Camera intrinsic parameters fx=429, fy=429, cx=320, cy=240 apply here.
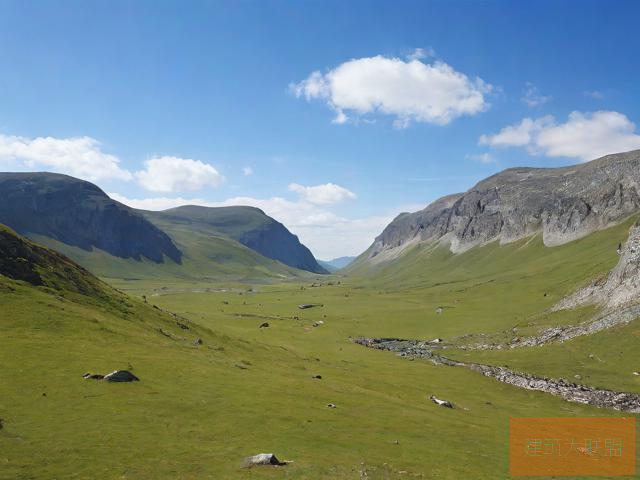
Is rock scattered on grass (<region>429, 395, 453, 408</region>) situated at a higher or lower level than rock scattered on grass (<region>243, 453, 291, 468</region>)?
lower

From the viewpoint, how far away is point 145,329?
63.6m

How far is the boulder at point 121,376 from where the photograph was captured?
1519 inches

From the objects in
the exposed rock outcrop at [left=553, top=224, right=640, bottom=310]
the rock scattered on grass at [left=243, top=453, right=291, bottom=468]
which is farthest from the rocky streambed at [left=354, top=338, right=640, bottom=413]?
the rock scattered on grass at [left=243, top=453, right=291, bottom=468]

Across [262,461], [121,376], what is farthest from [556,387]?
[121,376]

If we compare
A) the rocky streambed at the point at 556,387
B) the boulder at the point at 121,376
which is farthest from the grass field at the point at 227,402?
the rocky streambed at the point at 556,387

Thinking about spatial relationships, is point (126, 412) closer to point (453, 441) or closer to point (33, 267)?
point (453, 441)

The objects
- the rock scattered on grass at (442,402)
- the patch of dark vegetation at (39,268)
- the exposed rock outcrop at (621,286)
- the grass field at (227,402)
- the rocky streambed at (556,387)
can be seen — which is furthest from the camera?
the exposed rock outcrop at (621,286)

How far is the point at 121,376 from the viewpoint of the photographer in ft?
128

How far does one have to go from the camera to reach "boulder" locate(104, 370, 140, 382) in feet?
127

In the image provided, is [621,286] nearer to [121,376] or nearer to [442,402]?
[442,402]

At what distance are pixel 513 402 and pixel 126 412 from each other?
54.0 metres

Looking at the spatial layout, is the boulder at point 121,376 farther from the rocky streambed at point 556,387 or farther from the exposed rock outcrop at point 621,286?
the exposed rock outcrop at point 621,286

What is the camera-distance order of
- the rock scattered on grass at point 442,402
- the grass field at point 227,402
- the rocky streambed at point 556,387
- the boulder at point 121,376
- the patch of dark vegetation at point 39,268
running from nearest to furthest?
the grass field at point 227,402 < the boulder at point 121,376 < the rock scattered on grass at point 442,402 < the patch of dark vegetation at point 39,268 < the rocky streambed at point 556,387

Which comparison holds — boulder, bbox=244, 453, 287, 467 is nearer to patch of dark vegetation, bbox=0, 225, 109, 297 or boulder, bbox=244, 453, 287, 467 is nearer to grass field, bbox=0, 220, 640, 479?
grass field, bbox=0, 220, 640, 479
